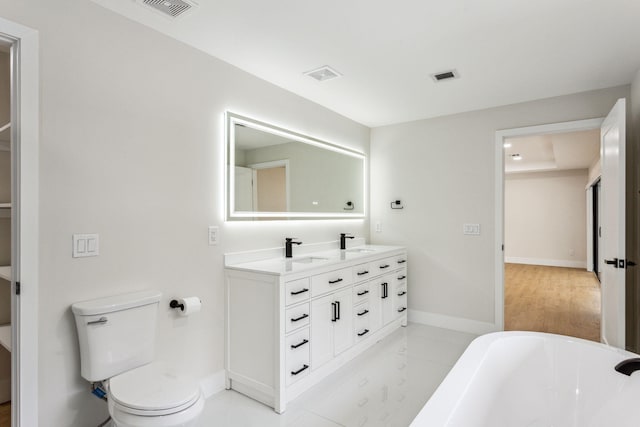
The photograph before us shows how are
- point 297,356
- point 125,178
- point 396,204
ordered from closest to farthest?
point 125,178 → point 297,356 → point 396,204

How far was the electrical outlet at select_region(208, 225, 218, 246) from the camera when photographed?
7.90ft

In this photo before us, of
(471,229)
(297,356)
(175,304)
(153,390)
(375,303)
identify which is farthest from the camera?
(471,229)

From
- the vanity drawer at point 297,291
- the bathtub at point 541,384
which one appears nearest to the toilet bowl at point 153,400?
the vanity drawer at point 297,291

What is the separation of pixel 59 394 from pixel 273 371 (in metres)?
1.12

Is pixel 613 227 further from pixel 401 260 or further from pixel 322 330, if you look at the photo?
pixel 322 330

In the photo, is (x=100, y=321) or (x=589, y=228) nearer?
(x=100, y=321)

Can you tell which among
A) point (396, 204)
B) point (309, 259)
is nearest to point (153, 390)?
point (309, 259)

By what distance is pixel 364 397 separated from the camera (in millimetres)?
2361

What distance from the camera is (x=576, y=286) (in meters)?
6.03

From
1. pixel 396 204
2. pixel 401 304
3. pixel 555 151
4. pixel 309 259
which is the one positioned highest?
pixel 555 151

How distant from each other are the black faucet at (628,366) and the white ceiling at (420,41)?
183 centimetres

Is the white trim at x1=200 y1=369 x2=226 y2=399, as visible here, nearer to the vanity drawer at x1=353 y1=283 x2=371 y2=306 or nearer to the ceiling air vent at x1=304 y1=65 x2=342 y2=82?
the vanity drawer at x1=353 y1=283 x2=371 y2=306

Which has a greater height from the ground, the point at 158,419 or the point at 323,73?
the point at 323,73

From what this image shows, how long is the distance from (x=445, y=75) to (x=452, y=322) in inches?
100
